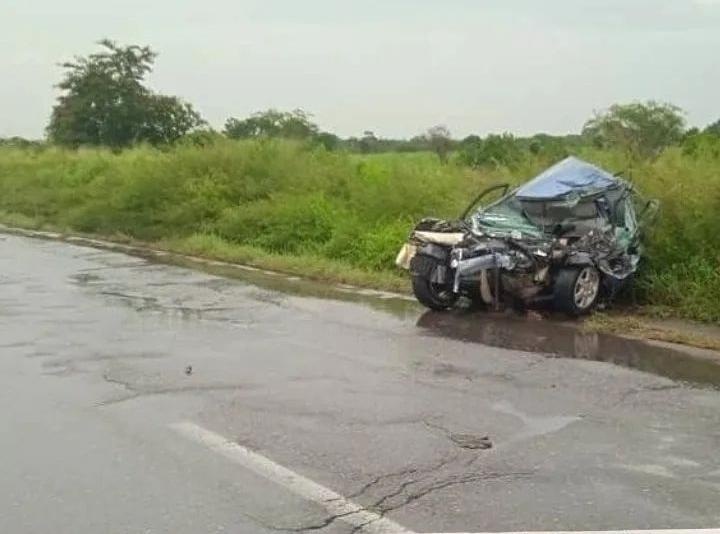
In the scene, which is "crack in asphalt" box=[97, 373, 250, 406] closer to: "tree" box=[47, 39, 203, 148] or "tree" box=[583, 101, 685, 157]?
"tree" box=[583, 101, 685, 157]

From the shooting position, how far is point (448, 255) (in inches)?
460

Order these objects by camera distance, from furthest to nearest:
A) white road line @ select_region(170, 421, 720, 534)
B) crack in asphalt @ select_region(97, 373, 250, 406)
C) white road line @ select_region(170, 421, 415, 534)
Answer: crack in asphalt @ select_region(97, 373, 250, 406) → white road line @ select_region(170, 421, 415, 534) → white road line @ select_region(170, 421, 720, 534)

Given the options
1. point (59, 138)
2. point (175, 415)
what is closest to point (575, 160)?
point (175, 415)

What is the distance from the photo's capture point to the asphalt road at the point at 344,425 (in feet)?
16.6

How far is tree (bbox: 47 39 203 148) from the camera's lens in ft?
149

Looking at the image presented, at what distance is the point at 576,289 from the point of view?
11203 mm

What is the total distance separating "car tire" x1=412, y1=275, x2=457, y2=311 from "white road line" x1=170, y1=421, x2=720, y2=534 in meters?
5.64

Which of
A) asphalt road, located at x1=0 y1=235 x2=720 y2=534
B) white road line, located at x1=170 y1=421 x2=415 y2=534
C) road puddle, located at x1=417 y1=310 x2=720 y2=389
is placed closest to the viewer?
white road line, located at x1=170 y1=421 x2=415 y2=534

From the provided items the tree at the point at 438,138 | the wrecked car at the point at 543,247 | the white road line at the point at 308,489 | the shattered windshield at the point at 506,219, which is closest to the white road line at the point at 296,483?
the white road line at the point at 308,489

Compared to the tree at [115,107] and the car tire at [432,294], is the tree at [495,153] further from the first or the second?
the tree at [115,107]

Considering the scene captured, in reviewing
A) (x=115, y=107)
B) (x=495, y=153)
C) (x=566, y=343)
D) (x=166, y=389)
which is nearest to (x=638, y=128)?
(x=495, y=153)

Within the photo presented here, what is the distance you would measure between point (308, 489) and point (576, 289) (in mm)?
6606

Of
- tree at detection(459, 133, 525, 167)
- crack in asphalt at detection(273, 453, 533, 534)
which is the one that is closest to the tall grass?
tree at detection(459, 133, 525, 167)

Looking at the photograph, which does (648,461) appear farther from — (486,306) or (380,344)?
(486,306)
